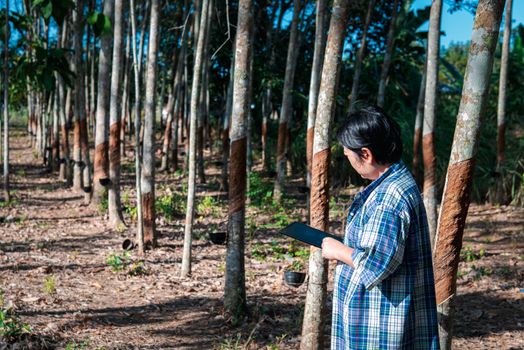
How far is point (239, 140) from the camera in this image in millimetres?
5020

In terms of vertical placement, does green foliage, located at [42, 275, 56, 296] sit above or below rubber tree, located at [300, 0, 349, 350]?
below

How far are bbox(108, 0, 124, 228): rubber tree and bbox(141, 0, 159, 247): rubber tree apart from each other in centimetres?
109

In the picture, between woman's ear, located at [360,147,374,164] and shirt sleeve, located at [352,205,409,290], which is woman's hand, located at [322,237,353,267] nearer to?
shirt sleeve, located at [352,205,409,290]

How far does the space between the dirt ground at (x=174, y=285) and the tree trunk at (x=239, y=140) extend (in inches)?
28.0

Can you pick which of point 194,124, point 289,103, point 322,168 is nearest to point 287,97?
point 289,103

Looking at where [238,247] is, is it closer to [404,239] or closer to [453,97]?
[404,239]

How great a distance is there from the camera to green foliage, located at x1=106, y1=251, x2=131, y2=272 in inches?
274

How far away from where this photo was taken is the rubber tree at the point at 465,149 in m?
3.21

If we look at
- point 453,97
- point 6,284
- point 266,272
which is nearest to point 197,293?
point 266,272

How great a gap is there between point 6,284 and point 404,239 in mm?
5133

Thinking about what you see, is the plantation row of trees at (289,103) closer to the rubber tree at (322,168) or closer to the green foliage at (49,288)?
the rubber tree at (322,168)

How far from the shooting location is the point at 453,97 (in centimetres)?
1652

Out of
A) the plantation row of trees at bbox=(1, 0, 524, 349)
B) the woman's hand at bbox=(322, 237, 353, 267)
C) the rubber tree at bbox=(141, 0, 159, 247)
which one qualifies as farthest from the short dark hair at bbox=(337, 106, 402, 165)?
the rubber tree at bbox=(141, 0, 159, 247)

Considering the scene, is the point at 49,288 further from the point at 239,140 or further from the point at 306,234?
the point at 306,234
